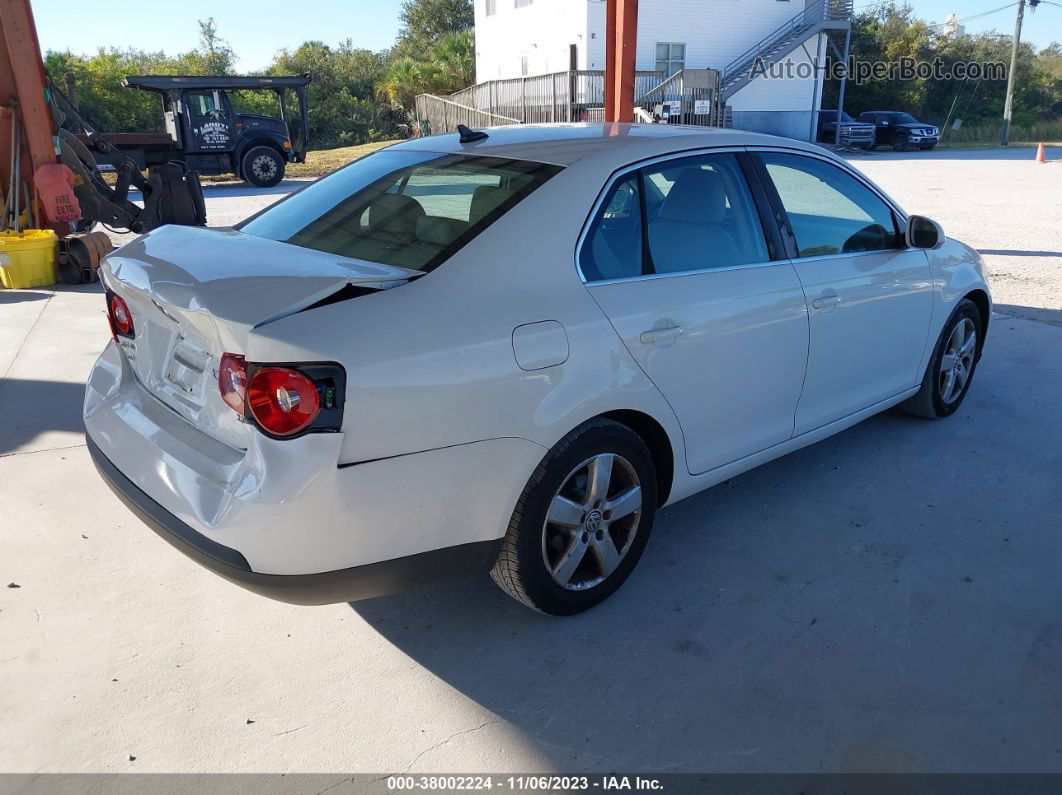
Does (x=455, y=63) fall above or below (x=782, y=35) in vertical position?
below

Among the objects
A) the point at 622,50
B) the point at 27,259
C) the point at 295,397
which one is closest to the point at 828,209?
the point at 295,397

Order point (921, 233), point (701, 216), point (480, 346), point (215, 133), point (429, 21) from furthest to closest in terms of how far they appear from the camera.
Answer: point (429, 21), point (215, 133), point (921, 233), point (701, 216), point (480, 346)

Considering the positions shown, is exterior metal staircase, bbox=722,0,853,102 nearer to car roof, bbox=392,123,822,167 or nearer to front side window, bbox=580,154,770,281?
car roof, bbox=392,123,822,167

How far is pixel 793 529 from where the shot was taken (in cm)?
364

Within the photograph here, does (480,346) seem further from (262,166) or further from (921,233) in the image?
(262,166)

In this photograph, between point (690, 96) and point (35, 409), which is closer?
point (35, 409)

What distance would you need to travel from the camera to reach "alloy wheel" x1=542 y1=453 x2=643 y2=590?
9.28 ft

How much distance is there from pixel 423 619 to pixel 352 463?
3.23 feet

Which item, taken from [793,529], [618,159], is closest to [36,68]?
[618,159]

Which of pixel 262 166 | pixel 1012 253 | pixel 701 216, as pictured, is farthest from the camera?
pixel 262 166

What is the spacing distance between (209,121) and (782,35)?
21.9 metres

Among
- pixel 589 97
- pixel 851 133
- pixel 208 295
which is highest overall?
pixel 589 97

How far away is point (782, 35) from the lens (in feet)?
102

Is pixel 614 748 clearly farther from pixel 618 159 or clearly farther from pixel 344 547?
pixel 618 159
